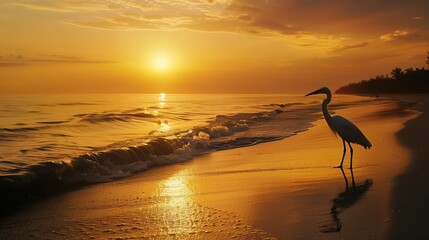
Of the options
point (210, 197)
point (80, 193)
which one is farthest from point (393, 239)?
point (80, 193)

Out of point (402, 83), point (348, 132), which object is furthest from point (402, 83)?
point (348, 132)

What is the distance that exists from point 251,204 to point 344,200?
1287 millimetres

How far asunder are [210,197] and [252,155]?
512 cm

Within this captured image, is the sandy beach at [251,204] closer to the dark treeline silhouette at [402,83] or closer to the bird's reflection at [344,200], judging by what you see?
the bird's reflection at [344,200]

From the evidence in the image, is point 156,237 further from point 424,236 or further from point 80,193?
point 80,193

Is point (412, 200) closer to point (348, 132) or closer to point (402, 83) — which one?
point (348, 132)

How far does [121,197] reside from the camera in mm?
6625

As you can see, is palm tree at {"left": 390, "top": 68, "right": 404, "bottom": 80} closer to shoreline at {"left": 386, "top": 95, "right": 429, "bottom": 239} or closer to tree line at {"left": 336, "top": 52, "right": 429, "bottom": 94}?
tree line at {"left": 336, "top": 52, "right": 429, "bottom": 94}

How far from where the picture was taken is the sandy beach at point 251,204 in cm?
454

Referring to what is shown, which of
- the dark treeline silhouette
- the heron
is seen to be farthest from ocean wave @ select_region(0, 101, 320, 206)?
the dark treeline silhouette

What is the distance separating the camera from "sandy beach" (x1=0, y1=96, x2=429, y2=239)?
4.54m

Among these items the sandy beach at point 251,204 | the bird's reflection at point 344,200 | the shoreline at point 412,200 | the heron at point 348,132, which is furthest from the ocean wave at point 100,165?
the shoreline at point 412,200

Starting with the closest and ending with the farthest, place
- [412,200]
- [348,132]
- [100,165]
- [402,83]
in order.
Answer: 1. [412,200]
2. [100,165]
3. [348,132]
4. [402,83]

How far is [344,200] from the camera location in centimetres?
563
